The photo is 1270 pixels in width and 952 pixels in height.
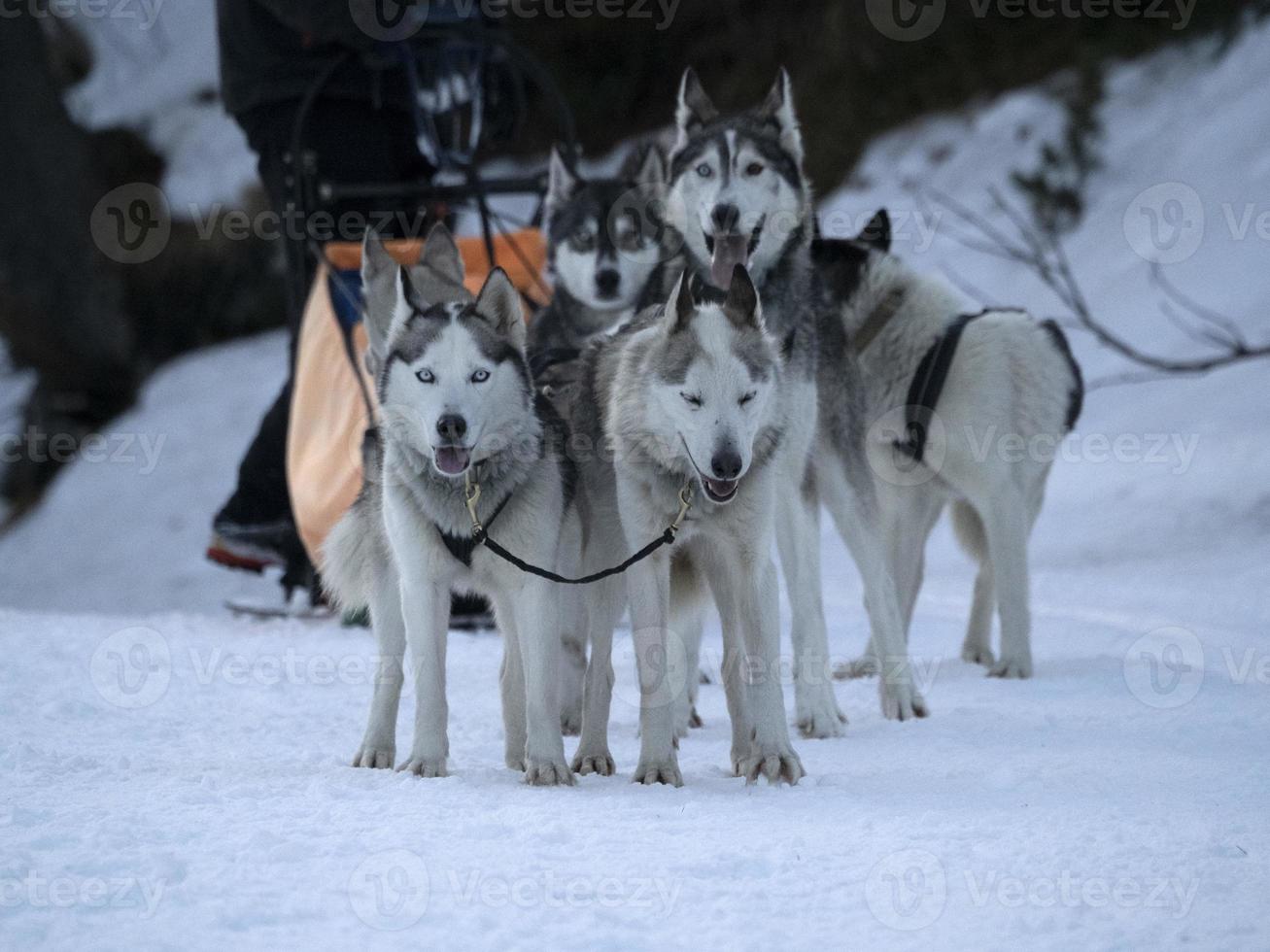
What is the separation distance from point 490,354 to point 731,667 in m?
0.86

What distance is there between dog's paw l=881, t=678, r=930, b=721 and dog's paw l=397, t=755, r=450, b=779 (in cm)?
136

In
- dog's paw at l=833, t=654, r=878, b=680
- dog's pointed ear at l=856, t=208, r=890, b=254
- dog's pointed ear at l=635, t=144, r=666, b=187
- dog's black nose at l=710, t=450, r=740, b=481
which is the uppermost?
dog's pointed ear at l=635, t=144, r=666, b=187

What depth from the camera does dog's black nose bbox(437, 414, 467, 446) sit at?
290cm

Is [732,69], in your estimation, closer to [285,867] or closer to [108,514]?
[108,514]

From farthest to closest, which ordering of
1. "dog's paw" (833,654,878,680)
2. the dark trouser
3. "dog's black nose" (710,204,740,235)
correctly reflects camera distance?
the dark trouser, "dog's paw" (833,654,878,680), "dog's black nose" (710,204,740,235)

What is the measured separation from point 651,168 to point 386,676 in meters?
2.18

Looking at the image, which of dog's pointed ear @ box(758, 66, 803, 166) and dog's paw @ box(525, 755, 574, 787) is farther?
dog's pointed ear @ box(758, 66, 803, 166)

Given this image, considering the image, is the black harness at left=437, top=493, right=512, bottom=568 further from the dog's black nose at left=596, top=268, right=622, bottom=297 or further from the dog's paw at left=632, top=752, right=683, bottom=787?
the dog's black nose at left=596, top=268, right=622, bottom=297

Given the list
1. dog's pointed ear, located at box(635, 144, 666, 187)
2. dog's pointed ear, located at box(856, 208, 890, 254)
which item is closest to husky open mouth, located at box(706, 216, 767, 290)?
dog's pointed ear, located at box(635, 144, 666, 187)

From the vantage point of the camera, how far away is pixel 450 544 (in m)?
3.03

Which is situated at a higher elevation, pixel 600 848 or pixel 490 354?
pixel 490 354

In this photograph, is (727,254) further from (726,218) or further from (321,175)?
(321,175)

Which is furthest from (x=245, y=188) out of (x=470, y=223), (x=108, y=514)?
(x=108, y=514)

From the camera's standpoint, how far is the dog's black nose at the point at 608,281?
4.73 m
